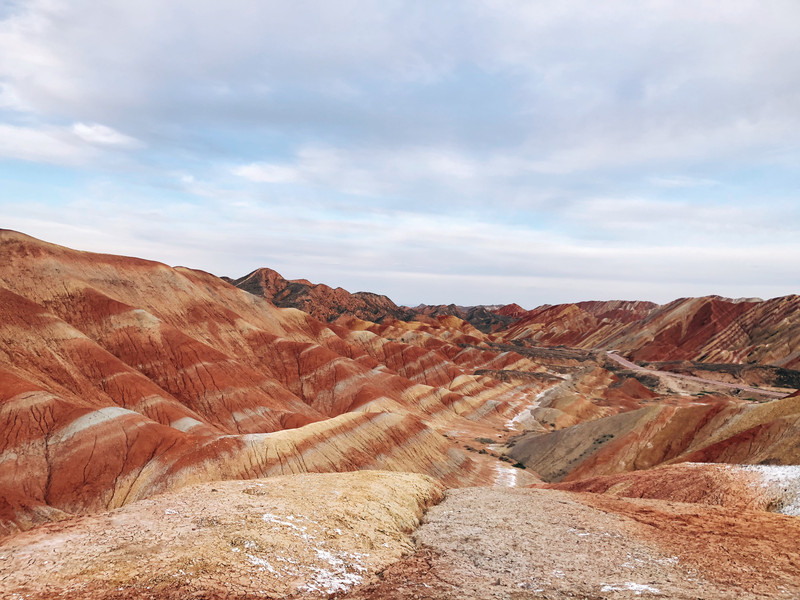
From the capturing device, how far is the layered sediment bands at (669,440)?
3350 centimetres

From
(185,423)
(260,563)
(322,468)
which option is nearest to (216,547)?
(260,563)

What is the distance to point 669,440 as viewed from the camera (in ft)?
159

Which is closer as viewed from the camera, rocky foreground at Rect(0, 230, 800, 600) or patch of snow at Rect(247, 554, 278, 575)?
patch of snow at Rect(247, 554, 278, 575)

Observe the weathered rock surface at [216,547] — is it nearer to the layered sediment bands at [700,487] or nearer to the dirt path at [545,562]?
the dirt path at [545,562]

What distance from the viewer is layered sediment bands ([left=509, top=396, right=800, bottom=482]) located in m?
33.5

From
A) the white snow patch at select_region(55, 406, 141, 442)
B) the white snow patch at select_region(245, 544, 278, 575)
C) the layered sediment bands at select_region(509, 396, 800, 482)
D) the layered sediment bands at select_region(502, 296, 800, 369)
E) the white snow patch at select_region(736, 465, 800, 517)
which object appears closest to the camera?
the white snow patch at select_region(245, 544, 278, 575)

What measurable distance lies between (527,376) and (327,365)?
67.9 metres

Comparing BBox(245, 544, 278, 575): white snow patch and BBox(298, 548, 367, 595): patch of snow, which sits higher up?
BBox(245, 544, 278, 575): white snow patch

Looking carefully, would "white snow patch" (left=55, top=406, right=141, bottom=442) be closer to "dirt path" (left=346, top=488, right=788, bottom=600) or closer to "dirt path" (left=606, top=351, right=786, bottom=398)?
"dirt path" (left=346, top=488, right=788, bottom=600)

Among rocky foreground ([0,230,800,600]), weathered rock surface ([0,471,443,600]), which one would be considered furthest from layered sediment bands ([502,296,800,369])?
weathered rock surface ([0,471,443,600])

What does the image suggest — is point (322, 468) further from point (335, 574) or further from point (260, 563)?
point (260, 563)

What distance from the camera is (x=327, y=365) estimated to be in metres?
88.5

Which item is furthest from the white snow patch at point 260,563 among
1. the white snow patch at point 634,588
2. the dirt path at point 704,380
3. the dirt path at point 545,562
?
the dirt path at point 704,380

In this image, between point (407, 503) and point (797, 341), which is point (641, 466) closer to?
point (407, 503)
